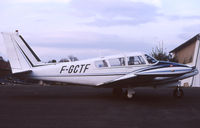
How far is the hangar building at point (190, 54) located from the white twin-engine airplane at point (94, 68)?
59.4 feet

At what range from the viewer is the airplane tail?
12.5m

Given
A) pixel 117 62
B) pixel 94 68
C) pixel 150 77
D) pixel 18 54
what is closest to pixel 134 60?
pixel 117 62

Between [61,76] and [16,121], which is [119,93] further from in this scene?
A: [16,121]

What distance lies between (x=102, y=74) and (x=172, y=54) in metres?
34.4

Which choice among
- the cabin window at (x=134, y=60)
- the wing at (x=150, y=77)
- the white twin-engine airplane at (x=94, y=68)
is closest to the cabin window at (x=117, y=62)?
the white twin-engine airplane at (x=94, y=68)

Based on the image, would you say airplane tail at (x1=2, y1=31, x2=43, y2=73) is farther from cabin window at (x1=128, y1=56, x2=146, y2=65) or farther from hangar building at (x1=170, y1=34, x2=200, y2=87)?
hangar building at (x1=170, y1=34, x2=200, y2=87)

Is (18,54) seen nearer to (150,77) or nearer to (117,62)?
(117,62)

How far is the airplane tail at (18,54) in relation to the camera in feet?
40.9

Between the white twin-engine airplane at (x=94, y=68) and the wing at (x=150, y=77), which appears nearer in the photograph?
the wing at (x=150, y=77)

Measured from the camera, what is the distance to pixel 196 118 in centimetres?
785

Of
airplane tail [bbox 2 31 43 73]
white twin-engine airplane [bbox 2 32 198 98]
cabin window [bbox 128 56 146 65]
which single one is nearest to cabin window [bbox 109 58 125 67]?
white twin-engine airplane [bbox 2 32 198 98]

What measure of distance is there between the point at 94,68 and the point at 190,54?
79.9 ft

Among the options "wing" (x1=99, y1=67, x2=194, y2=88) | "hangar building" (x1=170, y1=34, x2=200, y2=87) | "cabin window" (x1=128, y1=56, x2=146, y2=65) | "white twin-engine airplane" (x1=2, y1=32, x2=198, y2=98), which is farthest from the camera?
"hangar building" (x1=170, y1=34, x2=200, y2=87)

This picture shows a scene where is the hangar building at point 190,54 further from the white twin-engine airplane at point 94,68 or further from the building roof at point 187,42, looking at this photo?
the white twin-engine airplane at point 94,68
